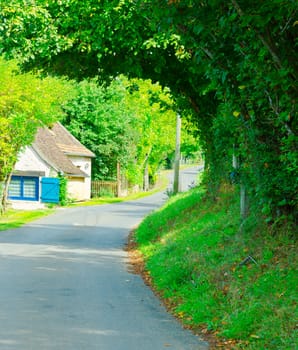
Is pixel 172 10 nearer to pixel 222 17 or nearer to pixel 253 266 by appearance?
pixel 222 17

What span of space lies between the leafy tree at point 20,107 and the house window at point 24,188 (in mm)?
10734

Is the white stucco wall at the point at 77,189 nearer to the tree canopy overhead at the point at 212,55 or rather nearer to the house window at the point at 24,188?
the house window at the point at 24,188

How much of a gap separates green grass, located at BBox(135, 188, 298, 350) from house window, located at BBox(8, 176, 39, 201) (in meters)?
35.4

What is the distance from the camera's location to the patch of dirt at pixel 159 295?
8.12 metres

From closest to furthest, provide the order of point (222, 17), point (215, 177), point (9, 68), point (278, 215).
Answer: point (222, 17) < point (278, 215) < point (215, 177) < point (9, 68)

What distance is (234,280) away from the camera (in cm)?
1034

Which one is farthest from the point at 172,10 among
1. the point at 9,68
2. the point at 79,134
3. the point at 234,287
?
the point at 79,134

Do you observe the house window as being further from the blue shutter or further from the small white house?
the blue shutter

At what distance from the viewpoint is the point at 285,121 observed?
8.93 m

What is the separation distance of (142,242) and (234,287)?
40.0 feet

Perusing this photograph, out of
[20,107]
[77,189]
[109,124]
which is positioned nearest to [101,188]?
[109,124]

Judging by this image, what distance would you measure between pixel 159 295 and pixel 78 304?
1804 millimetres

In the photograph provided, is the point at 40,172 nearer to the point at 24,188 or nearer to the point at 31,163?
the point at 31,163

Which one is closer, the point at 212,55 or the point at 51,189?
the point at 212,55
